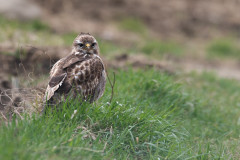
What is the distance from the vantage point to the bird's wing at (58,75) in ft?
15.4

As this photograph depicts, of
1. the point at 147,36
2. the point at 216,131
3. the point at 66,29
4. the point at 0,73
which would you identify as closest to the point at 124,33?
the point at 147,36

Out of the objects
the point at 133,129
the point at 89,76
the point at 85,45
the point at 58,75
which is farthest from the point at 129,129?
the point at 85,45

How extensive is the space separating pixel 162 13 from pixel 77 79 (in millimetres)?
12070

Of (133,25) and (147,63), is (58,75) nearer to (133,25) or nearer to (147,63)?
(147,63)

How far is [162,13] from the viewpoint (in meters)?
16.3

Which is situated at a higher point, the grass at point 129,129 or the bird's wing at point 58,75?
the bird's wing at point 58,75

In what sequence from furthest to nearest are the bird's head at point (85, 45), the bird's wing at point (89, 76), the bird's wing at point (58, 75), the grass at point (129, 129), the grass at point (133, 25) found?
the grass at point (133, 25) < the bird's head at point (85, 45) < the bird's wing at point (89, 76) < the bird's wing at point (58, 75) < the grass at point (129, 129)

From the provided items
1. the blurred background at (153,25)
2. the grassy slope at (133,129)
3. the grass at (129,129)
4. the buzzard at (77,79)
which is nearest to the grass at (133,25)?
the blurred background at (153,25)

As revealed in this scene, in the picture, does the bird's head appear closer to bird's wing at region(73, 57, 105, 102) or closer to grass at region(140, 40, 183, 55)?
bird's wing at region(73, 57, 105, 102)

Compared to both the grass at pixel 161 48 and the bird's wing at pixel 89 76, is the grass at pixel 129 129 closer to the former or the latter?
the bird's wing at pixel 89 76

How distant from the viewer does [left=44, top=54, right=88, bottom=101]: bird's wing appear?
185 inches

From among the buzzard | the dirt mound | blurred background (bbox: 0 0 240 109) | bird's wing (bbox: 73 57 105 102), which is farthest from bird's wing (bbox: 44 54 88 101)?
the dirt mound

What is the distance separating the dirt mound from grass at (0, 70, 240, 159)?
8.07 m

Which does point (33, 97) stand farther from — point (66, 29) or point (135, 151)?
point (66, 29)
